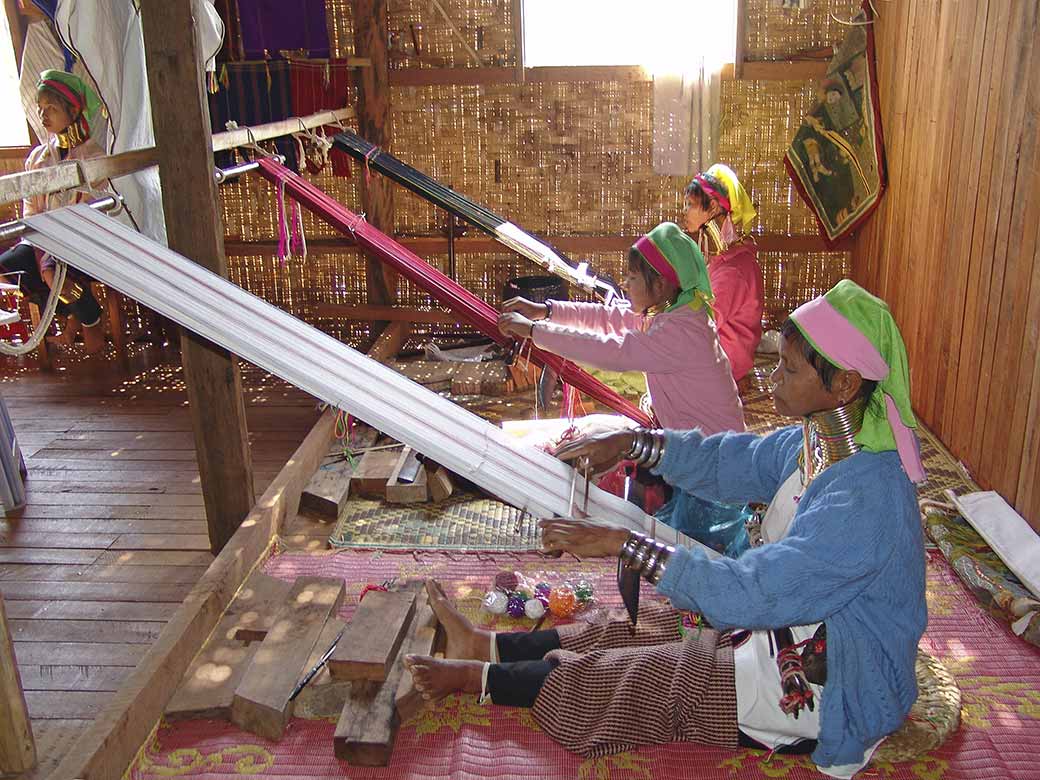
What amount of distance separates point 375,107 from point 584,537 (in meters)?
3.88

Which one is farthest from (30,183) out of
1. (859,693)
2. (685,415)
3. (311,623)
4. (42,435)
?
(42,435)

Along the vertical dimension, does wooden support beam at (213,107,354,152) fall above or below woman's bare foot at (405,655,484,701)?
above

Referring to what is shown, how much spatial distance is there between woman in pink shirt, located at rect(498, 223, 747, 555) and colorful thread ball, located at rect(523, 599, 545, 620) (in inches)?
17.2

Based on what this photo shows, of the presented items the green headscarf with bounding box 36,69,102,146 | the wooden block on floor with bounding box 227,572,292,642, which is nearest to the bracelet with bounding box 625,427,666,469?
the wooden block on floor with bounding box 227,572,292,642

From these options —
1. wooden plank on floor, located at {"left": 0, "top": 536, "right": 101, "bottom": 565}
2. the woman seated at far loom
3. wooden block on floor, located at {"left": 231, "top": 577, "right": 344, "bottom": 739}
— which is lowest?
wooden plank on floor, located at {"left": 0, "top": 536, "right": 101, "bottom": 565}

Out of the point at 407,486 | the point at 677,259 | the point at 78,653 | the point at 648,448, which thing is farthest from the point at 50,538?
the point at 677,259

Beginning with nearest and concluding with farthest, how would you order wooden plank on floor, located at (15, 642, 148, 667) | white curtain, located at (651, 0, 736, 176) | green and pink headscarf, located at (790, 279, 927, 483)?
green and pink headscarf, located at (790, 279, 927, 483) < wooden plank on floor, located at (15, 642, 148, 667) < white curtain, located at (651, 0, 736, 176)

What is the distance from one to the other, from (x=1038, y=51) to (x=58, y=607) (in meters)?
3.48

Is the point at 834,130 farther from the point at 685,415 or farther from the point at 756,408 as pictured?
the point at 685,415

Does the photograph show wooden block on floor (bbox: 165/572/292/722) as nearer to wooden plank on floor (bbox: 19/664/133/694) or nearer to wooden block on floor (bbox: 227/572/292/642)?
wooden block on floor (bbox: 227/572/292/642)

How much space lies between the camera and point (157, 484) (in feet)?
11.3

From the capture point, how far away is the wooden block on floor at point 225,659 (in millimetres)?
1977

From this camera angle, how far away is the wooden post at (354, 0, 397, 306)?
4.85 meters

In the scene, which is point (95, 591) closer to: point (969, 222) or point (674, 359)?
point (674, 359)
